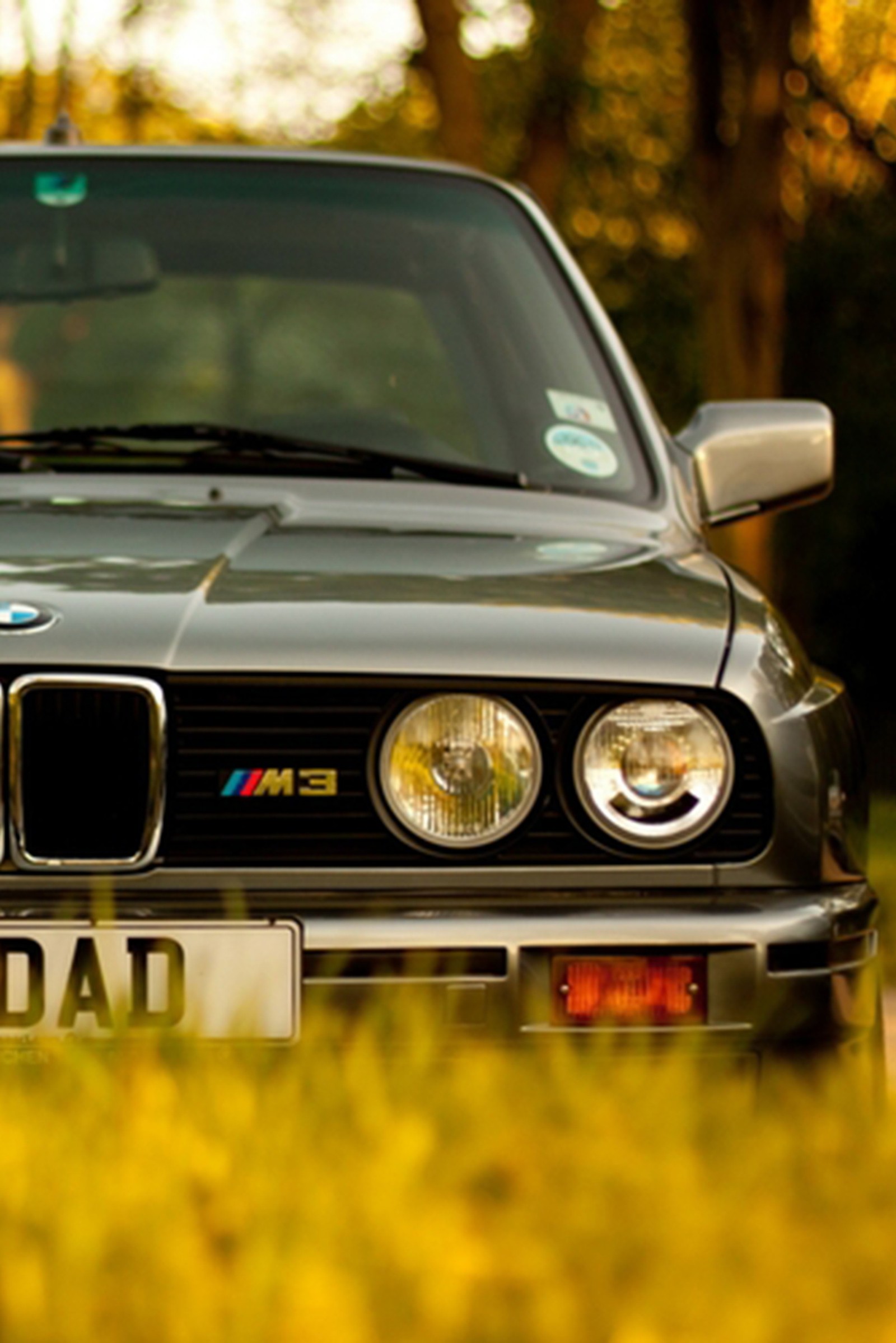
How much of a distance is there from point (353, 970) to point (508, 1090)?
0.23 metres

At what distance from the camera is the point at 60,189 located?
4277 millimetres

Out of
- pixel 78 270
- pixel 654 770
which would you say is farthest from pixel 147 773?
pixel 78 270

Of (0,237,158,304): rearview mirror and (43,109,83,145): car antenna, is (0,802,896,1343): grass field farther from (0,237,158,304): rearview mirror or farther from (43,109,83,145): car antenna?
(43,109,83,145): car antenna

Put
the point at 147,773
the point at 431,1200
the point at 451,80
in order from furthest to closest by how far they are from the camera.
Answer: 1. the point at 451,80
2. the point at 147,773
3. the point at 431,1200

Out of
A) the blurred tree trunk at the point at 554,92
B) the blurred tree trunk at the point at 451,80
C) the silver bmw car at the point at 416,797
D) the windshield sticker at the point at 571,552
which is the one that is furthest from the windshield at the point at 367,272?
the blurred tree trunk at the point at 554,92

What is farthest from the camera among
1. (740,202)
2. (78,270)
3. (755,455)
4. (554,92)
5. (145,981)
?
(554,92)

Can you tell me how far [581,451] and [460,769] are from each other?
1.27 metres

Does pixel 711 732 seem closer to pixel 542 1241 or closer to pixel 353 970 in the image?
pixel 353 970

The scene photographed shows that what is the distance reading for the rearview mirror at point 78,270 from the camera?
4.20m

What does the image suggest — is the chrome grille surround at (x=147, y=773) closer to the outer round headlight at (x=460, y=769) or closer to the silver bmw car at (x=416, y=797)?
the silver bmw car at (x=416, y=797)

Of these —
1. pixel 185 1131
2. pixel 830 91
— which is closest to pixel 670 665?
pixel 185 1131

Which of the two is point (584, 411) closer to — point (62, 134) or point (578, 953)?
point (62, 134)

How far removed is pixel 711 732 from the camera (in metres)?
2.77

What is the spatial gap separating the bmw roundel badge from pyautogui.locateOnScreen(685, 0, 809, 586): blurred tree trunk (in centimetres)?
826
